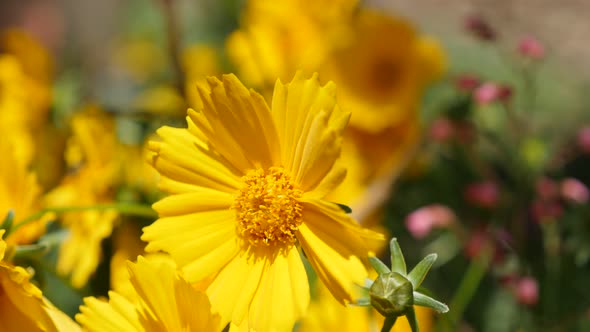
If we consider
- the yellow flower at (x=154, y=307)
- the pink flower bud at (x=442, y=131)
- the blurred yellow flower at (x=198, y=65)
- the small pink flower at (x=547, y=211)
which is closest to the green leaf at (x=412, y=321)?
the yellow flower at (x=154, y=307)

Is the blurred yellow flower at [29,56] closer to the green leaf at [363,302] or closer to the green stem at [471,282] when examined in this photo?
the green stem at [471,282]

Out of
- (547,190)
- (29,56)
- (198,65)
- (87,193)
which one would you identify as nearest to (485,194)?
(547,190)

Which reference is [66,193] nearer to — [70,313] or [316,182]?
[70,313]

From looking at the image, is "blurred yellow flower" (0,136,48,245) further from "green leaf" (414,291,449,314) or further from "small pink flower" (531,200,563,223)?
"small pink flower" (531,200,563,223)

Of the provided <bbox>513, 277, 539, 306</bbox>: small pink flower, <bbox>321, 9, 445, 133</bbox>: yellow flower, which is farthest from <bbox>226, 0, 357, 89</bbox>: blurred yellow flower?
<bbox>513, 277, 539, 306</bbox>: small pink flower

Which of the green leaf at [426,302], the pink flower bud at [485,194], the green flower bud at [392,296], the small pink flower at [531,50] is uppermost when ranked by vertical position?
the small pink flower at [531,50]

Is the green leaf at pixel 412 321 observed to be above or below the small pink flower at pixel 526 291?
above

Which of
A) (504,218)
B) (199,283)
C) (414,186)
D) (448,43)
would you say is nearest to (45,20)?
(448,43)

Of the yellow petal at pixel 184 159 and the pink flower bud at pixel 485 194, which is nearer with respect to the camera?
the yellow petal at pixel 184 159
